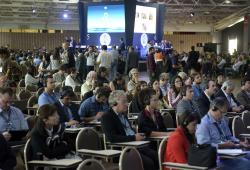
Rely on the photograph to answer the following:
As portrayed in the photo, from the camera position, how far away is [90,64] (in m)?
16.9

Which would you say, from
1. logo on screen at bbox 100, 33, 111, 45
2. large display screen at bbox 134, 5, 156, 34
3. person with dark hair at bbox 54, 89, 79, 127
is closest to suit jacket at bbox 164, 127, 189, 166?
person with dark hair at bbox 54, 89, 79, 127

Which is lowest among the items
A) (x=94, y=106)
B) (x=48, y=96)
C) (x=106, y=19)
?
(x=94, y=106)

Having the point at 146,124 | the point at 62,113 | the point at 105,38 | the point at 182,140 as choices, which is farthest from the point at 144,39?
the point at 182,140

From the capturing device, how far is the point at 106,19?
21.4 m

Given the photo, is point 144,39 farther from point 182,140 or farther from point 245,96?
point 182,140

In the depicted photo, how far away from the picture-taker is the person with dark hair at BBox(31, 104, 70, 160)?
4.05 meters

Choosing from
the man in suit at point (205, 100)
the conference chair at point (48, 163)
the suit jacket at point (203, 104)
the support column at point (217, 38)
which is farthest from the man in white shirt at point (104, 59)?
the support column at point (217, 38)

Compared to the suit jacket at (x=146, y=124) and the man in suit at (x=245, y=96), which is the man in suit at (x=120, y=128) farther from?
the man in suit at (x=245, y=96)

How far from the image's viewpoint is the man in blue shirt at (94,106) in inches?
255

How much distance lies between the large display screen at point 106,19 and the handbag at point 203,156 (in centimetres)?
1703

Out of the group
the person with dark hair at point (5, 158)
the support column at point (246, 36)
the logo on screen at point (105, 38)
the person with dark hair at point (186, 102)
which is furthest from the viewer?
the support column at point (246, 36)

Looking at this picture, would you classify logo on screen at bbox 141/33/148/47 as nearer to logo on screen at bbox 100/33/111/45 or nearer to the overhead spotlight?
logo on screen at bbox 100/33/111/45

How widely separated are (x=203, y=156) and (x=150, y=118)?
1640 millimetres

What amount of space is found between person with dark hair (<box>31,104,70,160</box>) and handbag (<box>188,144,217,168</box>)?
1.21 metres
